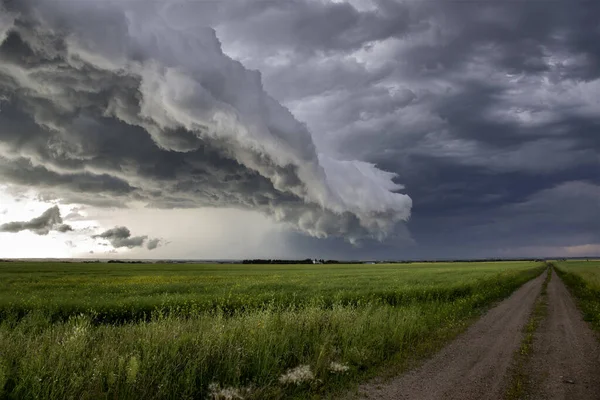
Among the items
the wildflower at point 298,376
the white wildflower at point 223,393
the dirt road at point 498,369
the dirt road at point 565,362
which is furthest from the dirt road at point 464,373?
the white wildflower at point 223,393

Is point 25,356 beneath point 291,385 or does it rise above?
above

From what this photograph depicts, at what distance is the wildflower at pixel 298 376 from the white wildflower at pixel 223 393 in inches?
48.3

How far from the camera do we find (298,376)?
933 centimetres

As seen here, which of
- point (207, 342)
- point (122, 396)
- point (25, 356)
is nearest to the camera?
point (122, 396)

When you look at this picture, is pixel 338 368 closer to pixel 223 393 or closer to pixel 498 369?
pixel 223 393

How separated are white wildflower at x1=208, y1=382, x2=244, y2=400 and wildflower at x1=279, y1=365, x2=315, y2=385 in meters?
1.23

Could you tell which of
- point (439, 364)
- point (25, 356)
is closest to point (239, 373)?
point (25, 356)

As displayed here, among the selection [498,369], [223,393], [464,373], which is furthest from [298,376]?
[498,369]

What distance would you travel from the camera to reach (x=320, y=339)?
12.1 metres

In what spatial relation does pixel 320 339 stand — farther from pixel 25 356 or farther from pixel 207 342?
pixel 25 356

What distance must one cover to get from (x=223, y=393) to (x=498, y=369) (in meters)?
7.47

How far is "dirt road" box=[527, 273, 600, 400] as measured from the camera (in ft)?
30.1

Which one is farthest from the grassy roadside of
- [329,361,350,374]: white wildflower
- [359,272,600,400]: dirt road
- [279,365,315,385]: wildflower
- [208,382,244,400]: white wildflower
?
[208,382,244,400]: white wildflower

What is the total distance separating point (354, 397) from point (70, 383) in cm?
568
